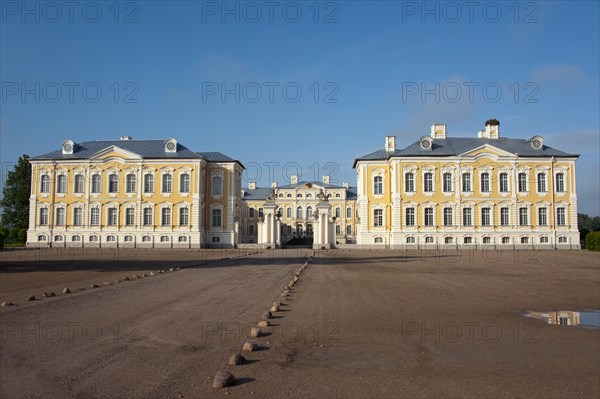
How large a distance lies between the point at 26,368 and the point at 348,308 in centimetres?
729

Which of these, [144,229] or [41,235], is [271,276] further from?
[41,235]

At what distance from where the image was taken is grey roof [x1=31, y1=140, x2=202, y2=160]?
60031 mm

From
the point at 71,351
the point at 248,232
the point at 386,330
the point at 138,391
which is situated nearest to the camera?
the point at 138,391

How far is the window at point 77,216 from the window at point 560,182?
54.2 metres

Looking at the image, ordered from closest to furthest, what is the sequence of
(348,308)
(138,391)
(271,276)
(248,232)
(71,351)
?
(138,391) → (71,351) → (348,308) → (271,276) → (248,232)

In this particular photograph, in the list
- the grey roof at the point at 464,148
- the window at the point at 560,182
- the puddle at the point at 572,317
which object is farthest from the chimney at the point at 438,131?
the puddle at the point at 572,317

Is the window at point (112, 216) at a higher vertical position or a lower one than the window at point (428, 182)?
lower

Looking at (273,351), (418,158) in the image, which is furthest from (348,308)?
(418,158)

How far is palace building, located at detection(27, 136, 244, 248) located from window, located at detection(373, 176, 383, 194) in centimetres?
1692

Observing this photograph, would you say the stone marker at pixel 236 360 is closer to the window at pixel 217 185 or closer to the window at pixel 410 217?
the window at pixel 410 217

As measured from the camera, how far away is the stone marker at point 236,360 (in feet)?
22.6

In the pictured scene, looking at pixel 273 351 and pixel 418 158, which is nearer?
pixel 273 351

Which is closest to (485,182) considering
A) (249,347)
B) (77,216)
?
(77,216)

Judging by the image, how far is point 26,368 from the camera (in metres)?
6.56
